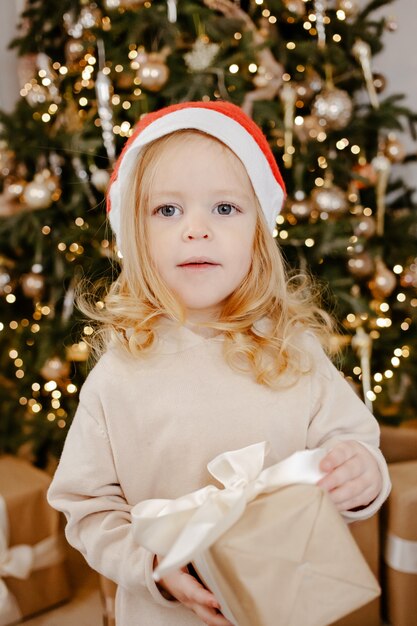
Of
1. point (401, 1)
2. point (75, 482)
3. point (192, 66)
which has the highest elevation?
point (401, 1)

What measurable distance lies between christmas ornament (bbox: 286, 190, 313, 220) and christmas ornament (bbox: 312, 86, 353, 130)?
0.23m

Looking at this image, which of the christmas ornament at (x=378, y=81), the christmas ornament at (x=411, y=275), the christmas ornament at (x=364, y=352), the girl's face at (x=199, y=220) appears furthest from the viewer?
the christmas ornament at (x=378, y=81)

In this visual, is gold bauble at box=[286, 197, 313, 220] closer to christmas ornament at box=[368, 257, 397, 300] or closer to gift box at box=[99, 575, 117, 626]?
christmas ornament at box=[368, 257, 397, 300]

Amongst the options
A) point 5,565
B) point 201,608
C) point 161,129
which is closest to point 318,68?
point 161,129

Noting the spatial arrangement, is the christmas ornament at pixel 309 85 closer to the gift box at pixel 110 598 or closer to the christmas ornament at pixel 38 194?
the christmas ornament at pixel 38 194

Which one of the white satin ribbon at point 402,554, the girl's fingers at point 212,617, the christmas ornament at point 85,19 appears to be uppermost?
the christmas ornament at point 85,19

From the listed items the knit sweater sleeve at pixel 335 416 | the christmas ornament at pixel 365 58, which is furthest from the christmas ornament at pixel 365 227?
the knit sweater sleeve at pixel 335 416

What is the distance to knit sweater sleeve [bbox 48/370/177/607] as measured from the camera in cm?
81

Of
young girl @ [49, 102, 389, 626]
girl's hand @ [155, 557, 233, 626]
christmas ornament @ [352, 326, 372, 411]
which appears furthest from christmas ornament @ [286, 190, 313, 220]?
girl's hand @ [155, 557, 233, 626]

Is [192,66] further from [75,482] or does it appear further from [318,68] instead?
[75,482]

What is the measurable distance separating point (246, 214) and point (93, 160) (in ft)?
2.88

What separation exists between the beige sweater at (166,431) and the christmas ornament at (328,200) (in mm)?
822

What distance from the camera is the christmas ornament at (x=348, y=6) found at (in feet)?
5.52

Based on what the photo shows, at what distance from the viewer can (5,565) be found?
139cm
